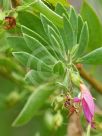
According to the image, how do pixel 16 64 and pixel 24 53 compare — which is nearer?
pixel 24 53

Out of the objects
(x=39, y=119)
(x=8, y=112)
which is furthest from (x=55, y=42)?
(x=8, y=112)

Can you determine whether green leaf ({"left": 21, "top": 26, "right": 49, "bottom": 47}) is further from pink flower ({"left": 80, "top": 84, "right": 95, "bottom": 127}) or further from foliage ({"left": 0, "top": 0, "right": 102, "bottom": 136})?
pink flower ({"left": 80, "top": 84, "right": 95, "bottom": 127})

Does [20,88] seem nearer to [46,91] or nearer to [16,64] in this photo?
[16,64]

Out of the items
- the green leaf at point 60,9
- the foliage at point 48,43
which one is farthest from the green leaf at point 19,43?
the green leaf at point 60,9

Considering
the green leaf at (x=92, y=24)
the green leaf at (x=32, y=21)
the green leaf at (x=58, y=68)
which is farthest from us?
the green leaf at (x=92, y=24)

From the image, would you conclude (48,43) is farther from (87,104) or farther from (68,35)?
(87,104)

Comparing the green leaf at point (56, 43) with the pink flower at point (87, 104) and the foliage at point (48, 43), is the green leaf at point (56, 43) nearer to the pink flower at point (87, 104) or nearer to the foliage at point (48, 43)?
the foliage at point (48, 43)

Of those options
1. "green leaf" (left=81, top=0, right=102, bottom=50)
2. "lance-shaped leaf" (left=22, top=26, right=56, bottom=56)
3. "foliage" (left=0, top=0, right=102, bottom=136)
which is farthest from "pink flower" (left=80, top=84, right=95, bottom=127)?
"green leaf" (left=81, top=0, right=102, bottom=50)

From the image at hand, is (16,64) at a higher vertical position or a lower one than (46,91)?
higher
